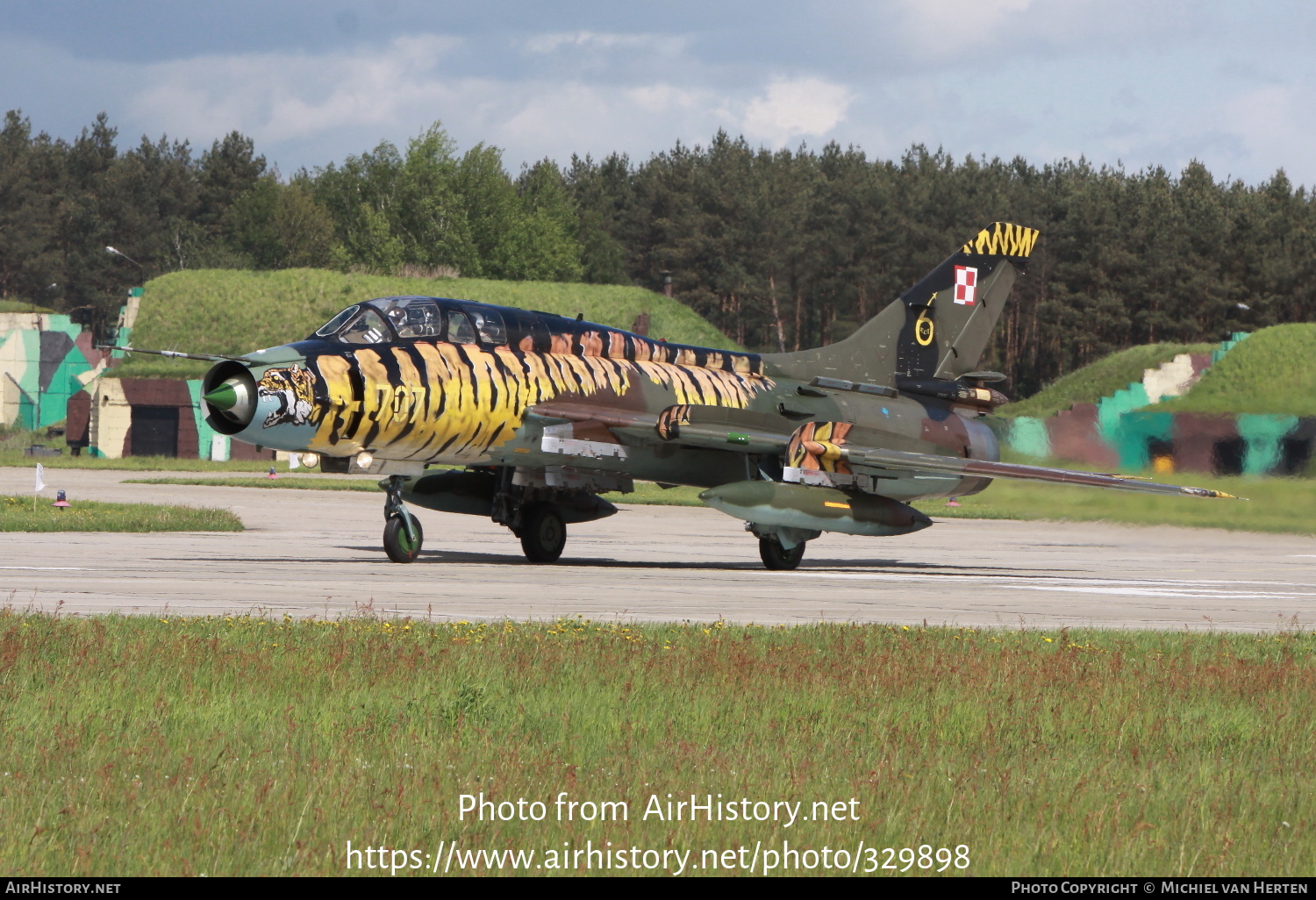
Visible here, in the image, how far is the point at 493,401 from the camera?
19984 millimetres

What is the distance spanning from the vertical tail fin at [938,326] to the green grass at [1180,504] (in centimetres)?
258

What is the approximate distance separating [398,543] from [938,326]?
34.7 ft

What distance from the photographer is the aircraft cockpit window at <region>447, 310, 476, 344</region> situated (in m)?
20.0

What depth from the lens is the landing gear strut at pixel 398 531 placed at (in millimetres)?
20656

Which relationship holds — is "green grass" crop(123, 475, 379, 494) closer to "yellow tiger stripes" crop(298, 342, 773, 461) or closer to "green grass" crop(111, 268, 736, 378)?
"green grass" crop(111, 268, 736, 378)

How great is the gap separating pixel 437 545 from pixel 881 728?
58.7ft

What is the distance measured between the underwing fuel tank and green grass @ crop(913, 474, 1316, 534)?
98.7 inches

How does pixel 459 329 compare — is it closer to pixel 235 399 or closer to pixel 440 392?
pixel 440 392

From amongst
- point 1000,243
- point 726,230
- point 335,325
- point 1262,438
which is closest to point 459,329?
point 335,325

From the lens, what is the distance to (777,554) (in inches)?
882

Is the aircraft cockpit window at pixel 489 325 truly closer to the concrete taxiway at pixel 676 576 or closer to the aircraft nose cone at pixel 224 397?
the concrete taxiway at pixel 676 576

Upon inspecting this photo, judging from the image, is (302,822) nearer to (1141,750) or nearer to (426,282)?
(1141,750)

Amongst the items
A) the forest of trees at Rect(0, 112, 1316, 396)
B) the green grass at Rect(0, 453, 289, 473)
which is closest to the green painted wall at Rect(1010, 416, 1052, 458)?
the green grass at Rect(0, 453, 289, 473)

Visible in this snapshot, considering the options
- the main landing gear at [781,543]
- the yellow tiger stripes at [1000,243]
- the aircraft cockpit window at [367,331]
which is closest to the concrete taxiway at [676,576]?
the main landing gear at [781,543]
